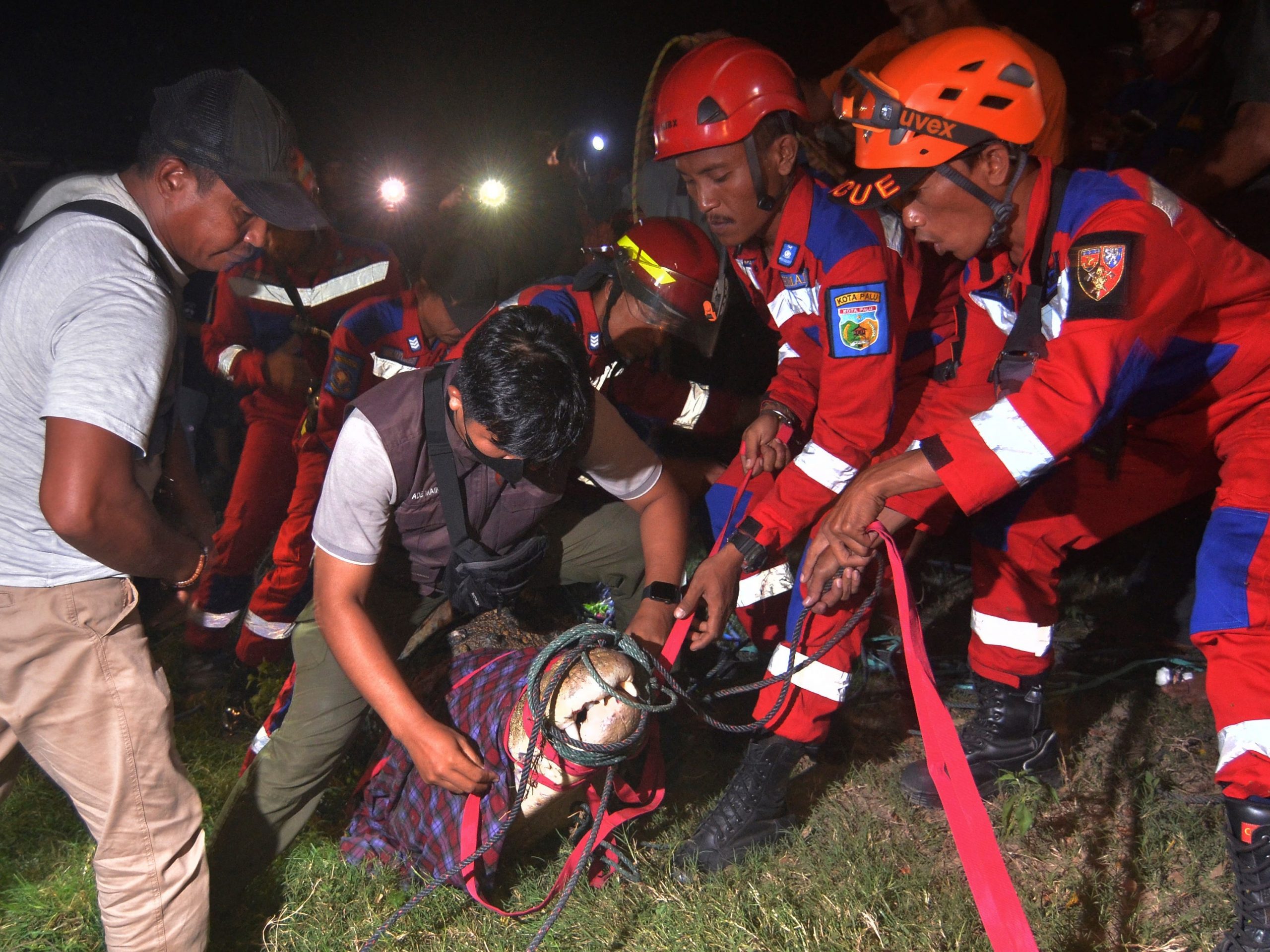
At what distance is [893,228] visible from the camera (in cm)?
332

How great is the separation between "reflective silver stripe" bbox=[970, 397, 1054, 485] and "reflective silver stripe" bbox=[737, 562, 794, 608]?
1.29 m

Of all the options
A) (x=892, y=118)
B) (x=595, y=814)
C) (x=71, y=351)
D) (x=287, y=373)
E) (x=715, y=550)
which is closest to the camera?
(x=71, y=351)

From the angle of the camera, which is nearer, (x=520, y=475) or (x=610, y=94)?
(x=520, y=475)

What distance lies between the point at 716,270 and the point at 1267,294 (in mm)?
1923

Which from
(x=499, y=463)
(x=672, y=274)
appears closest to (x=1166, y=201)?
(x=672, y=274)

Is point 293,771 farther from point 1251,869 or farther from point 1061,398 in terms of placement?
point 1251,869

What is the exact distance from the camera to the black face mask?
2.58 m

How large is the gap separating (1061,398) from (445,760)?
1.94 m

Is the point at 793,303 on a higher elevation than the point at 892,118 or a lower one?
lower

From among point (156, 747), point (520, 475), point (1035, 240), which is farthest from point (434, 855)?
point (1035, 240)

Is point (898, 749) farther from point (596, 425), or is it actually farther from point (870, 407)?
point (596, 425)

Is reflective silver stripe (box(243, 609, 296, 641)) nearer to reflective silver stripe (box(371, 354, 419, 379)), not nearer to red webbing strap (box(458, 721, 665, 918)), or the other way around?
reflective silver stripe (box(371, 354, 419, 379))

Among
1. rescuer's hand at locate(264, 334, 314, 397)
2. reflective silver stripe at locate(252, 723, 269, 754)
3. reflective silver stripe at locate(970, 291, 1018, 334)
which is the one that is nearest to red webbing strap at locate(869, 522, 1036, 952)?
reflective silver stripe at locate(970, 291, 1018, 334)

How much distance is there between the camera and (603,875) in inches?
115
